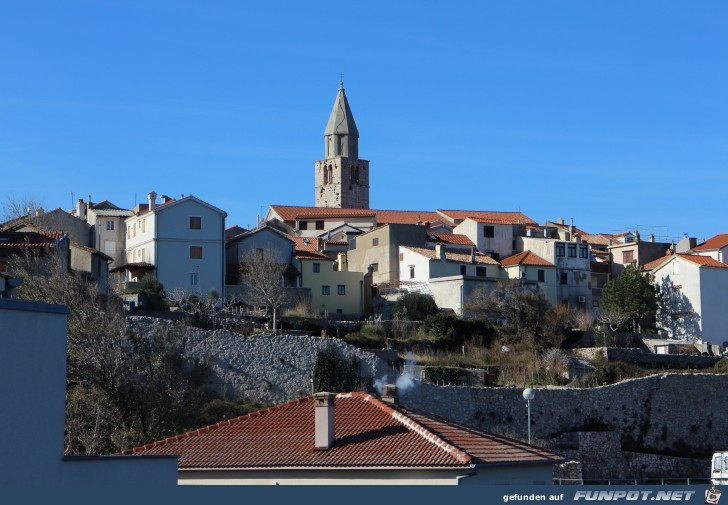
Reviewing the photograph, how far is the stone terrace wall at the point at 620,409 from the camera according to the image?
1816 inches

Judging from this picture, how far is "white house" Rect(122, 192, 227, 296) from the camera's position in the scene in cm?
6344

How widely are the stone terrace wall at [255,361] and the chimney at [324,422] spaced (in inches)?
748

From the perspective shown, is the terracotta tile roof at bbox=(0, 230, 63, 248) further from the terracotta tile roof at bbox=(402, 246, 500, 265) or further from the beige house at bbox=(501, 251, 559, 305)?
the beige house at bbox=(501, 251, 559, 305)

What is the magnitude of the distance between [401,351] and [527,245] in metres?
23.5

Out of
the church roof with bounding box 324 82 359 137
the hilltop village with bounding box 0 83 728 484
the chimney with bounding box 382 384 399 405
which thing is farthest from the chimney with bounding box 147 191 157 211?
the church roof with bounding box 324 82 359 137

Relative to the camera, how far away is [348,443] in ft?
85.7

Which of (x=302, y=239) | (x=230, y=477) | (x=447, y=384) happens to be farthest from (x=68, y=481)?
(x=302, y=239)

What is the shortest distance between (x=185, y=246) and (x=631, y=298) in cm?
2229

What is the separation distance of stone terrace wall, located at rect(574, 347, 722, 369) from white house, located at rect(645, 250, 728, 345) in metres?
7.86

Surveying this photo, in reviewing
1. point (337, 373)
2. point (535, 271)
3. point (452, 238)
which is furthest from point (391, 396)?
point (452, 238)

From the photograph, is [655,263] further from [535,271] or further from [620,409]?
[620,409]

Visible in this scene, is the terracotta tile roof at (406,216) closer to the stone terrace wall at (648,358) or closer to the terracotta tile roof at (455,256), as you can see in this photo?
the terracotta tile roof at (455,256)

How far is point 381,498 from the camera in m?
16.4

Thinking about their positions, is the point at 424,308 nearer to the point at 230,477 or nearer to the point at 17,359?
the point at 230,477
